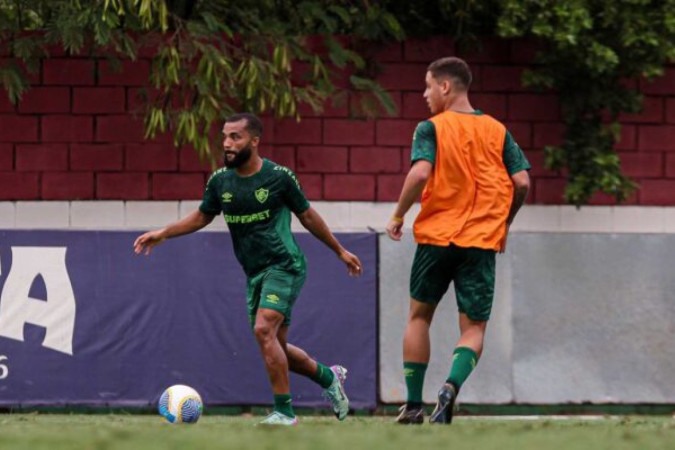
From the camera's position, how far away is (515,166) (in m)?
9.49

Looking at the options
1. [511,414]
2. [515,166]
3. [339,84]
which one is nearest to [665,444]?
[515,166]

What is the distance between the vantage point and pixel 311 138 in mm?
15195

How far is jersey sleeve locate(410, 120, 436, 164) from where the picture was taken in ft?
30.2

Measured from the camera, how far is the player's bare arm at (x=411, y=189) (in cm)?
909

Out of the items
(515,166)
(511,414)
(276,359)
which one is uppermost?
(515,166)

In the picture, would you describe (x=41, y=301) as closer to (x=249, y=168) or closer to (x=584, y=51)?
(x=249, y=168)

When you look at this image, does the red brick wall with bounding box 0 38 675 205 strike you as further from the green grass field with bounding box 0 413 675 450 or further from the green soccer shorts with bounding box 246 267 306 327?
the green grass field with bounding box 0 413 675 450

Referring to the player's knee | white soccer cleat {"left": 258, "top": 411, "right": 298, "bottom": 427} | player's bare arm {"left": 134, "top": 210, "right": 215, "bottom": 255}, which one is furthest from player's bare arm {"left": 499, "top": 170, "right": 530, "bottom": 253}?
player's bare arm {"left": 134, "top": 210, "right": 215, "bottom": 255}

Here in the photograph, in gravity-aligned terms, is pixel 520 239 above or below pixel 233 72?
below

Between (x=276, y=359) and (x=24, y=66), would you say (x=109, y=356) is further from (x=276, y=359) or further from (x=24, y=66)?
(x=276, y=359)

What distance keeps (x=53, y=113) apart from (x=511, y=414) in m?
4.78

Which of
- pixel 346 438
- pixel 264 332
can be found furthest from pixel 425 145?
pixel 346 438

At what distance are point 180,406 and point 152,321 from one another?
A: 12.9ft

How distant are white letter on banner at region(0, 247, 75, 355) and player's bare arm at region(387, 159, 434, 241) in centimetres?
514
